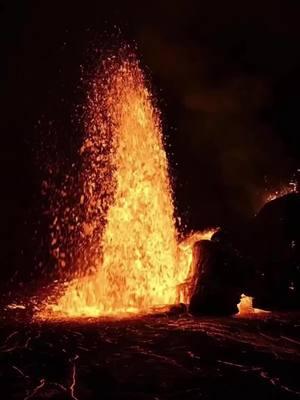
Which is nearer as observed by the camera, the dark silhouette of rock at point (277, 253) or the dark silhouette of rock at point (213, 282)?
the dark silhouette of rock at point (213, 282)

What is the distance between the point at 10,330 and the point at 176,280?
599 centimetres

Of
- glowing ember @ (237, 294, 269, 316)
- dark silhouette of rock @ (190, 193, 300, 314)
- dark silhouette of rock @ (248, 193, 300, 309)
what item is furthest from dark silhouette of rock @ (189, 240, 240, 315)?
dark silhouette of rock @ (248, 193, 300, 309)

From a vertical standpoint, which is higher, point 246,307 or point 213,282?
point 213,282

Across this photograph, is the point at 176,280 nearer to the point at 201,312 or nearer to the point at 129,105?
the point at 201,312

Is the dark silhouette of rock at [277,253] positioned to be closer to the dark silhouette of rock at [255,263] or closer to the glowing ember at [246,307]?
the dark silhouette of rock at [255,263]

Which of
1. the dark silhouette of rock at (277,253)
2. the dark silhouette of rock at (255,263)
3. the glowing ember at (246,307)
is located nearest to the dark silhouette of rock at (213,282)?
the dark silhouette of rock at (255,263)

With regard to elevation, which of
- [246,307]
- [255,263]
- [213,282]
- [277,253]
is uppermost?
[277,253]

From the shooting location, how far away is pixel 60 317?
11836mm

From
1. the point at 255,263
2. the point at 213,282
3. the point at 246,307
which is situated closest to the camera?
the point at 213,282

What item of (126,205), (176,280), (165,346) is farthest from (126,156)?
(165,346)

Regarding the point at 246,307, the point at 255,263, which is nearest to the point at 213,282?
the point at 246,307

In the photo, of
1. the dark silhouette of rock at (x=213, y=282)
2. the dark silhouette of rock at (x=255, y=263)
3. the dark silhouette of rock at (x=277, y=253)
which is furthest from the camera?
the dark silhouette of rock at (x=277, y=253)

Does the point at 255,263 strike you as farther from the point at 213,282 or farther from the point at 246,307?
the point at 213,282

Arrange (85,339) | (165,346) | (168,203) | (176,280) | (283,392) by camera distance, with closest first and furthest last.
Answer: (283,392)
(165,346)
(85,339)
(176,280)
(168,203)
